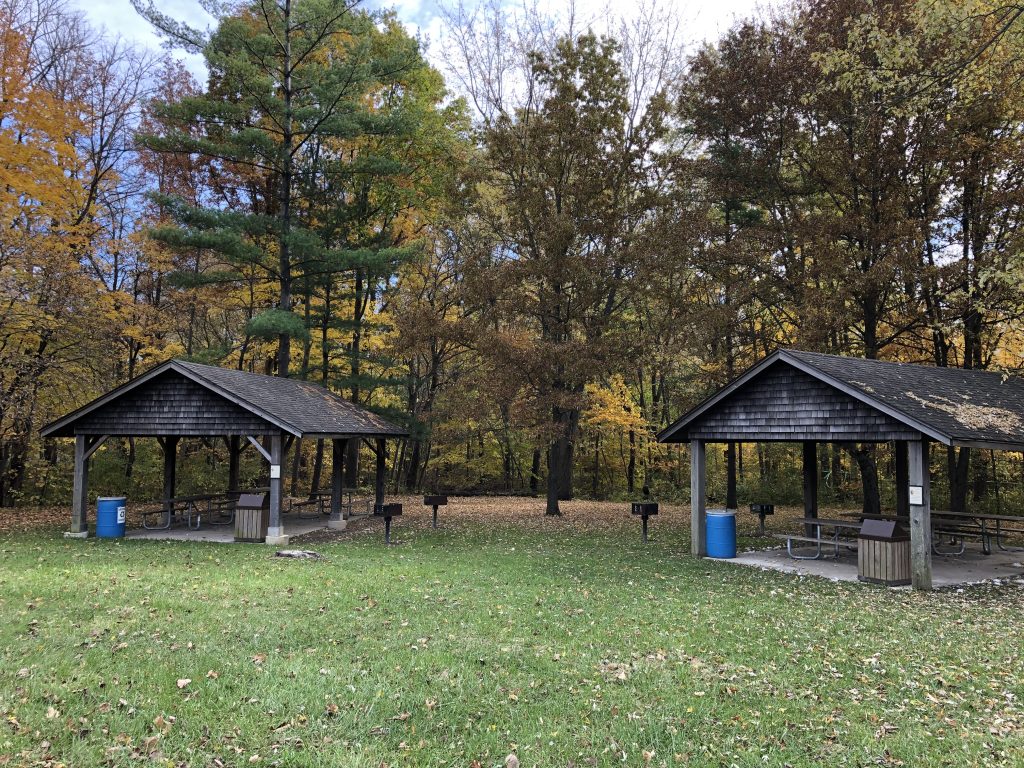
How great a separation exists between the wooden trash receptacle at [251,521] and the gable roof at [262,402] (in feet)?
6.25

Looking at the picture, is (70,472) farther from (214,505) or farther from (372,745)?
(372,745)

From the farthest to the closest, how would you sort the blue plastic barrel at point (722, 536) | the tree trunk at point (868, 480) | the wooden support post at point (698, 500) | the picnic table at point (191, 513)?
the tree trunk at point (868, 480), the picnic table at point (191, 513), the wooden support post at point (698, 500), the blue plastic barrel at point (722, 536)

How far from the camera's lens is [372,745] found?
14.1ft

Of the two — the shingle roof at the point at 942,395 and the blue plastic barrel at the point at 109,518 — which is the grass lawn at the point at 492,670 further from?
the blue plastic barrel at the point at 109,518

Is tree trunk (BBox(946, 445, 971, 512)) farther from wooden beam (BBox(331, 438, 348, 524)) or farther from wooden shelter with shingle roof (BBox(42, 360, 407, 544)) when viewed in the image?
wooden shelter with shingle roof (BBox(42, 360, 407, 544))

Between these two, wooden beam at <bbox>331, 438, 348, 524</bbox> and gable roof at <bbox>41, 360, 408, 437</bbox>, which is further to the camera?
wooden beam at <bbox>331, 438, 348, 524</bbox>

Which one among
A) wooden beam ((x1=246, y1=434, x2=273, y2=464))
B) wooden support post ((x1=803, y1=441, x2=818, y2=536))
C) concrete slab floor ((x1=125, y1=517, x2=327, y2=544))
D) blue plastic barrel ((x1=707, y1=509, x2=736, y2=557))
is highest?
wooden beam ((x1=246, y1=434, x2=273, y2=464))

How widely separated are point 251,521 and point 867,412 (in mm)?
11784

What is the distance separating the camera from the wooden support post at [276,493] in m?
13.7

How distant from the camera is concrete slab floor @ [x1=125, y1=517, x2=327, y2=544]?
13992 millimetres

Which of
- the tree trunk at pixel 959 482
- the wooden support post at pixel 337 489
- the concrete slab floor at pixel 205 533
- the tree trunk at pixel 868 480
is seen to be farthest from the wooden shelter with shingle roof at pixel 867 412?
the concrete slab floor at pixel 205 533

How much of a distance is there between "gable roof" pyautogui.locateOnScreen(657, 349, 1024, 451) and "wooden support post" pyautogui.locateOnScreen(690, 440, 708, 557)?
0.57 meters

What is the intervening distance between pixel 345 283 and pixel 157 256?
7.07 m

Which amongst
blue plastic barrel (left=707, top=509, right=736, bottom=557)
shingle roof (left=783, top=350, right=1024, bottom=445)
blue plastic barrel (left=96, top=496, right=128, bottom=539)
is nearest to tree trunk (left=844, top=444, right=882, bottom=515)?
shingle roof (left=783, top=350, right=1024, bottom=445)
